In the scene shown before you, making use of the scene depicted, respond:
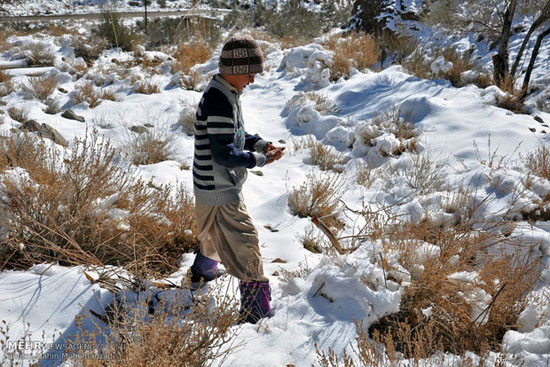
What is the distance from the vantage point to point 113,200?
2.74 metres

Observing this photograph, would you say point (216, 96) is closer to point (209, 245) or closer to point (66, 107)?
point (209, 245)

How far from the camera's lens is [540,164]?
3617 mm

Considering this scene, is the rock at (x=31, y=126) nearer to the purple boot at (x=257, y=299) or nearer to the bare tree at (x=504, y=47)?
the purple boot at (x=257, y=299)

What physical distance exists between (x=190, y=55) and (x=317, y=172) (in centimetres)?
548

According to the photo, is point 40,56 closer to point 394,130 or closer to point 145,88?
point 145,88

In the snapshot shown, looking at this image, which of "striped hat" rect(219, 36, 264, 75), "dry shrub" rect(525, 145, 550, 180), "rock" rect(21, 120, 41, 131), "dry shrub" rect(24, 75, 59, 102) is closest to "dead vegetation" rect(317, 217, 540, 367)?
"striped hat" rect(219, 36, 264, 75)

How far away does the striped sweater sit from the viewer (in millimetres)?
1972

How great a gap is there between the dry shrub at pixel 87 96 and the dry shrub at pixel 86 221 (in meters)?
3.19

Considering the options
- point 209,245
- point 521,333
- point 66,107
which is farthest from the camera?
point 66,107

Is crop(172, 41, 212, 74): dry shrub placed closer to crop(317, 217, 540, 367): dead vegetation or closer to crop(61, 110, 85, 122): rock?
crop(61, 110, 85, 122): rock

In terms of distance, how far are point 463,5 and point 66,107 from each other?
807cm

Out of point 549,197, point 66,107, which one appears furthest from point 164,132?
point 549,197

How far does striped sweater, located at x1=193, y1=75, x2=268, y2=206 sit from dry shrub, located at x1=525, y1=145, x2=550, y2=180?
2.91 m

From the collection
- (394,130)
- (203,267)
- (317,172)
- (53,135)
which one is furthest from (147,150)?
(394,130)
